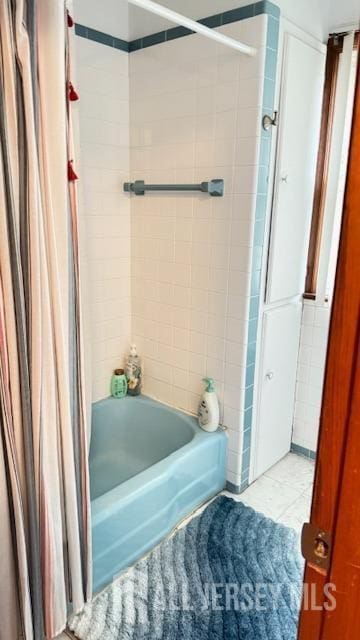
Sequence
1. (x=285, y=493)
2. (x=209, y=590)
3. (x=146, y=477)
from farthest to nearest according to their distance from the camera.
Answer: (x=285, y=493) → (x=146, y=477) → (x=209, y=590)

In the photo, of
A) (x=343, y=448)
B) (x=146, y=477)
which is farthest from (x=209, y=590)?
(x=343, y=448)

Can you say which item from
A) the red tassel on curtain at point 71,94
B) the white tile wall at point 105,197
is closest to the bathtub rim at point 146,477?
the white tile wall at point 105,197

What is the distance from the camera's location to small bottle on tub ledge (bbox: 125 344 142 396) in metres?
2.38

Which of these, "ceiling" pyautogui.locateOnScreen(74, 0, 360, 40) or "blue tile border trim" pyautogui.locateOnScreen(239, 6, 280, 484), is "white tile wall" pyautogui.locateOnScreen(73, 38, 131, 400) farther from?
"blue tile border trim" pyautogui.locateOnScreen(239, 6, 280, 484)

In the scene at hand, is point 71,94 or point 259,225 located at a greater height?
point 71,94

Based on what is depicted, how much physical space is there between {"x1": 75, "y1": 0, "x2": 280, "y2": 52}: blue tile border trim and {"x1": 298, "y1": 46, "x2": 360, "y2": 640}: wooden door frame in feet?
4.86

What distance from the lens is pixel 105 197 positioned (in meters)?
2.17

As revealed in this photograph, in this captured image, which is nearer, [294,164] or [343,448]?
[343,448]

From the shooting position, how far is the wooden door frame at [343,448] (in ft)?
1.64

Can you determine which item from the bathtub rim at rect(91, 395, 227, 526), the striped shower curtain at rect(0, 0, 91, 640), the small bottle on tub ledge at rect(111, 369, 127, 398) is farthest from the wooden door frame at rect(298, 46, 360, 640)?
the small bottle on tub ledge at rect(111, 369, 127, 398)

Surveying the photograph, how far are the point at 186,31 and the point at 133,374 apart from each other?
5.37 feet

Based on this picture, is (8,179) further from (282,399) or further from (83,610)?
(282,399)

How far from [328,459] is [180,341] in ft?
5.34

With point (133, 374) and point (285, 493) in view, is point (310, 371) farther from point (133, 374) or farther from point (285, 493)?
point (133, 374)
